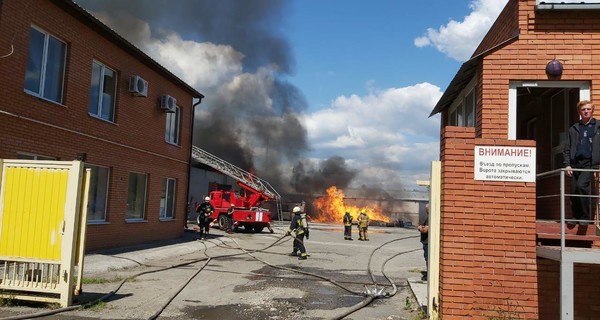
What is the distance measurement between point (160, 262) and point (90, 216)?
223 cm

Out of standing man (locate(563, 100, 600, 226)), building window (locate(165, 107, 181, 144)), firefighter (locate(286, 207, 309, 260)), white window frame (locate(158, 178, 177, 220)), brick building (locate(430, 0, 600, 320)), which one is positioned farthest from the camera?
building window (locate(165, 107, 181, 144))

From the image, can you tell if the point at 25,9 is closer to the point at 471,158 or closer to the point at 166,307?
the point at 166,307

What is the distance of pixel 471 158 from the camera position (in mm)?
5754

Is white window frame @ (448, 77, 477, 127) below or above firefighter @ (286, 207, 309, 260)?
above

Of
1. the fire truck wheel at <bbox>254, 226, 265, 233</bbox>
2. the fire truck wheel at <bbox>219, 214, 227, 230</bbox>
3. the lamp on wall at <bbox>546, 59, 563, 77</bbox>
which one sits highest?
the lamp on wall at <bbox>546, 59, 563, 77</bbox>

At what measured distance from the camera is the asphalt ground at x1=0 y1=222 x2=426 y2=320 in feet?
21.9

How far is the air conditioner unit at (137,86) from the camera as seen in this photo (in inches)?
542

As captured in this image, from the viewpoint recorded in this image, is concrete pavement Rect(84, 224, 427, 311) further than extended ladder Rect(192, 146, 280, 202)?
No

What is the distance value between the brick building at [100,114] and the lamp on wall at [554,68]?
7230mm

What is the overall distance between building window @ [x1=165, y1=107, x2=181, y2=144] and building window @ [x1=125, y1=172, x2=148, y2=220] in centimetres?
243

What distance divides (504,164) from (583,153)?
0.84 meters

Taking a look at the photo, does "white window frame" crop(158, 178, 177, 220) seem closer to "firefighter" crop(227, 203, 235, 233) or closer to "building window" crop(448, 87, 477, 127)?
"firefighter" crop(227, 203, 235, 233)

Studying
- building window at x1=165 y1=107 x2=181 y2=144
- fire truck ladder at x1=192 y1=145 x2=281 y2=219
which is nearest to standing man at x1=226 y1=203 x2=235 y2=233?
fire truck ladder at x1=192 y1=145 x2=281 y2=219

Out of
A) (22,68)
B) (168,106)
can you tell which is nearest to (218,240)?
(168,106)
